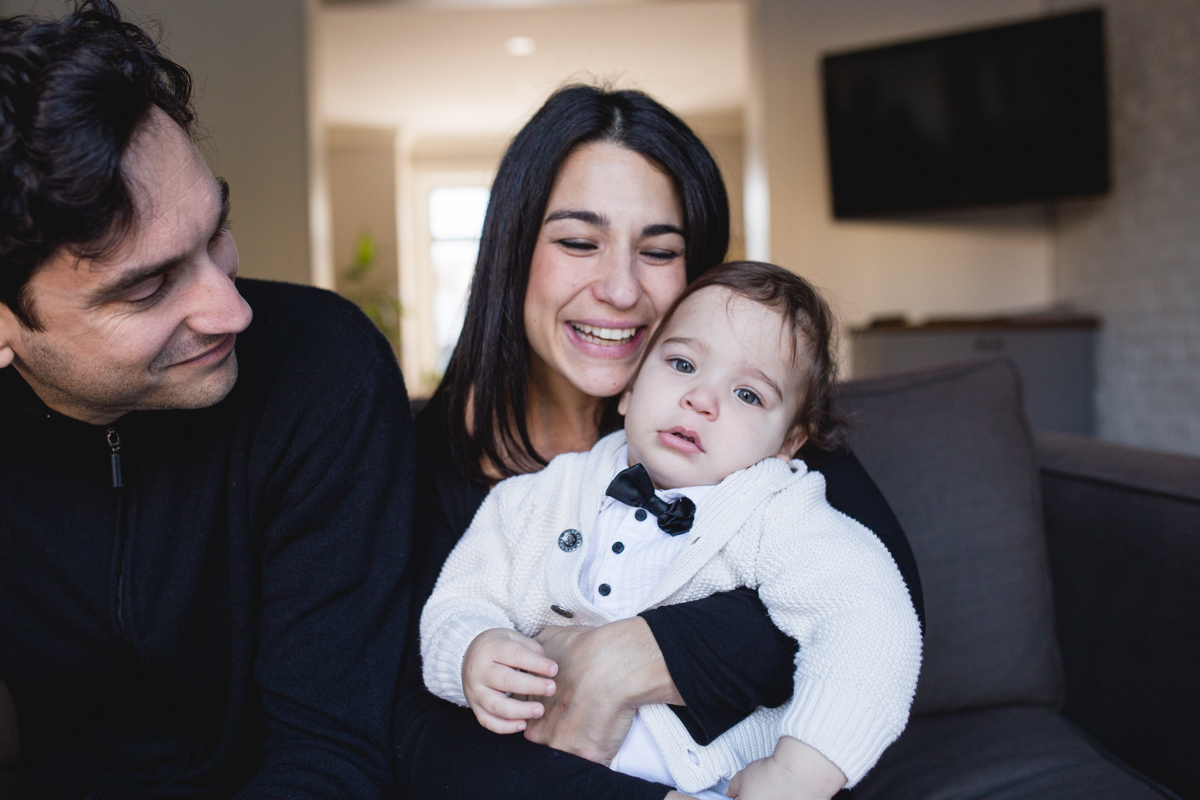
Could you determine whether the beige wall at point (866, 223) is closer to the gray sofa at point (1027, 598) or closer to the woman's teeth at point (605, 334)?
the gray sofa at point (1027, 598)

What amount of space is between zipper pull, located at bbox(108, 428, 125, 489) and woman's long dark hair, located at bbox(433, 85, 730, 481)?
A: 0.47 meters

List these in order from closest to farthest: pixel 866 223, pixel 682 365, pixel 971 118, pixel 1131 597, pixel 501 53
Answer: pixel 682 365 → pixel 1131 597 → pixel 971 118 → pixel 866 223 → pixel 501 53

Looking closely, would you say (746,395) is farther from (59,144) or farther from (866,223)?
(866,223)

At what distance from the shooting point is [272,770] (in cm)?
105

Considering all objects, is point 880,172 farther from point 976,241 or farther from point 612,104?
point 612,104

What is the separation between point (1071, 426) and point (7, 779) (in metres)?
4.75

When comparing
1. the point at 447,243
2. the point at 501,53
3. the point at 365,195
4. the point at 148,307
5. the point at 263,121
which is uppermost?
the point at 501,53

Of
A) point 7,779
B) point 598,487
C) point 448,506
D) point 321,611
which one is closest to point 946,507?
point 598,487

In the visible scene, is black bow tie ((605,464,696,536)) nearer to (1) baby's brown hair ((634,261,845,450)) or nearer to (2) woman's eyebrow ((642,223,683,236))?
(1) baby's brown hair ((634,261,845,450))

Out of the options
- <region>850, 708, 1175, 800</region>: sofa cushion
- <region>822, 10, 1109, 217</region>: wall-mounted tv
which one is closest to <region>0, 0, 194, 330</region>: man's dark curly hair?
<region>850, 708, 1175, 800</region>: sofa cushion

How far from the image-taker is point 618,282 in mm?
1300

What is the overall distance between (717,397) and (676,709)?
395 millimetres

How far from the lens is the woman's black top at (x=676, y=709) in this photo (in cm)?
100

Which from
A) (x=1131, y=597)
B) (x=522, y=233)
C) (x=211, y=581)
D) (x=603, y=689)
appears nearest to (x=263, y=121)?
(x=522, y=233)
